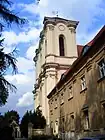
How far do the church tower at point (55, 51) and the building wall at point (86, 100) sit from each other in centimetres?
1553

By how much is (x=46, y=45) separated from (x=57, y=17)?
629 cm

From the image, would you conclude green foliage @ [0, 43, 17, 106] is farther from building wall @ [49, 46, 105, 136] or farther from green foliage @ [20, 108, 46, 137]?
green foliage @ [20, 108, 46, 137]

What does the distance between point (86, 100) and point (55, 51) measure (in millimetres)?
27436

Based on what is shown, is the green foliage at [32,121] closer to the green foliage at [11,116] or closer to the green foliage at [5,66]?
the green foliage at [11,116]

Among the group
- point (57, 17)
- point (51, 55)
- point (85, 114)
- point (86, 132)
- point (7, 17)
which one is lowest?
point (86, 132)

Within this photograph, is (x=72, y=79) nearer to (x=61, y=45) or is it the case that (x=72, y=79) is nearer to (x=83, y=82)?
(x=83, y=82)

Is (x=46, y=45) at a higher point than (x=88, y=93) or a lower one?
higher

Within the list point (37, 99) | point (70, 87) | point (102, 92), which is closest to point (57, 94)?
point (70, 87)

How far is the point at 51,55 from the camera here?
47156 millimetres

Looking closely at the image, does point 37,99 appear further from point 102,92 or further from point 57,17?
point 102,92

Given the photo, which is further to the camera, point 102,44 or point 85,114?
point 85,114

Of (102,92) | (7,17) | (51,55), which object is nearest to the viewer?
(7,17)

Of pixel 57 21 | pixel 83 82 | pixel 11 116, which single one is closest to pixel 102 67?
pixel 83 82

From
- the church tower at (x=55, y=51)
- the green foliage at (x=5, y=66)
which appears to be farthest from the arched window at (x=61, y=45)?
the green foliage at (x=5, y=66)
